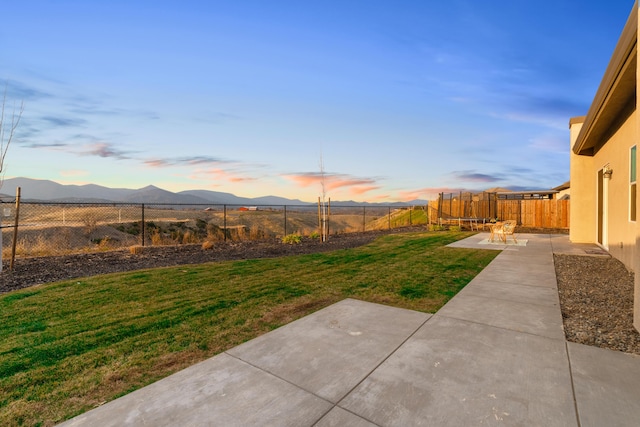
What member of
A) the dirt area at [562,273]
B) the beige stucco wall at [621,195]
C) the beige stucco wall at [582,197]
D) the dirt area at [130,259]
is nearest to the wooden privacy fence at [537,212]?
the beige stucco wall at [582,197]

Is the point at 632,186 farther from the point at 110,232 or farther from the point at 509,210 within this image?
the point at 110,232

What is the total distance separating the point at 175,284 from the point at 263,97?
29.9 ft

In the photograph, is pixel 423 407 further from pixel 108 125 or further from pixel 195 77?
pixel 108 125

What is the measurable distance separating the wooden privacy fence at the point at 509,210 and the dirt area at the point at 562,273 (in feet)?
40.2

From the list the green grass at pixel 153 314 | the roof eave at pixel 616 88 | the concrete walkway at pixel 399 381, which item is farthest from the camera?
the roof eave at pixel 616 88

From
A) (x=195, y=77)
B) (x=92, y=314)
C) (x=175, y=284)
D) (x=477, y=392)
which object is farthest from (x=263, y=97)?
(x=477, y=392)

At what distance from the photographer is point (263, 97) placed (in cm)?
1249

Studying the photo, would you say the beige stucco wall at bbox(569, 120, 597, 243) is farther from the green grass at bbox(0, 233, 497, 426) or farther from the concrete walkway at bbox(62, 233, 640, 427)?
the concrete walkway at bbox(62, 233, 640, 427)

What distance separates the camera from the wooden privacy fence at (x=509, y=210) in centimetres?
1875

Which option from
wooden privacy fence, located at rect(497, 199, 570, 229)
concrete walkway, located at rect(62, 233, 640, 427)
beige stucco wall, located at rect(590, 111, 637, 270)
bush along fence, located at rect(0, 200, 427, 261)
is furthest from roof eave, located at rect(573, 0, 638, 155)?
wooden privacy fence, located at rect(497, 199, 570, 229)

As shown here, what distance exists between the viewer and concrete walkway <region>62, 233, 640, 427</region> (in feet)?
6.44

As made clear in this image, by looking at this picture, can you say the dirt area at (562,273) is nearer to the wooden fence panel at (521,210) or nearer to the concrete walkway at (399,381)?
the concrete walkway at (399,381)

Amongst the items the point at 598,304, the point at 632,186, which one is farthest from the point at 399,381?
the point at 632,186

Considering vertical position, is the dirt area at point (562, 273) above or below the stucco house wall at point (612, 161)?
below
